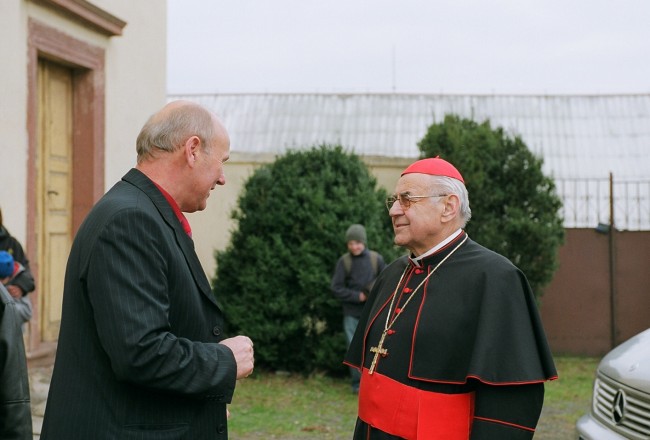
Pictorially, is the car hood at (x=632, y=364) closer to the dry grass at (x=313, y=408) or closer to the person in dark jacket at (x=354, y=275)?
the dry grass at (x=313, y=408)

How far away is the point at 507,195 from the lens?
40.1 ft

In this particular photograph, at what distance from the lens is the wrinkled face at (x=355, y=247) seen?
9.95 meters

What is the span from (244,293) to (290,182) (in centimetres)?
156

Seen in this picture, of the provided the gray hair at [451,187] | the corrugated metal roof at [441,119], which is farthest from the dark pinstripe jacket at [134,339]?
the corrugated metal roof at [441,119]

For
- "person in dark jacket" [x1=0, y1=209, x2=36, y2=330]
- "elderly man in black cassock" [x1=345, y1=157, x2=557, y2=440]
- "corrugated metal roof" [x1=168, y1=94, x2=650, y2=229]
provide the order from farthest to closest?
"corrugated metal roof" [x1=168, y1=94, x2=650, y2=229] < "person in dark jacket" [x1=0, y1=209, x2=36, y2=330] < "elderly man in black cassock" [x1=345, y1=157, x2=557, y2=440]

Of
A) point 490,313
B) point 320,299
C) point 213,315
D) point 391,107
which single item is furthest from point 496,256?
point 391,107

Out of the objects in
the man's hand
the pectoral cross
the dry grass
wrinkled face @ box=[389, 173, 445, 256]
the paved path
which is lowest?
the dry grass

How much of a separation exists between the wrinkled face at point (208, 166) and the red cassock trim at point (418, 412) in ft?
4.10

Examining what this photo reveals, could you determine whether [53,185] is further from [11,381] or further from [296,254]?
[11,381]

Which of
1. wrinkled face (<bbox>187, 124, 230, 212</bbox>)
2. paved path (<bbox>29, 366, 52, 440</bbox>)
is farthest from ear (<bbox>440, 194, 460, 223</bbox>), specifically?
paved path (<bbox>29, 366, 52, 440</bbox>)

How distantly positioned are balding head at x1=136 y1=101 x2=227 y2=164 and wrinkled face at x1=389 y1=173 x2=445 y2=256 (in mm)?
1113

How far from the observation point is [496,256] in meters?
3.67

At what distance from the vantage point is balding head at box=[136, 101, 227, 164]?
2803mm

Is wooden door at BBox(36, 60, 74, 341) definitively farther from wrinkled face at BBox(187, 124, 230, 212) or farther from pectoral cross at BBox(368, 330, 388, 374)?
wrinkled face at BBox(187, 124, 230, 212)
